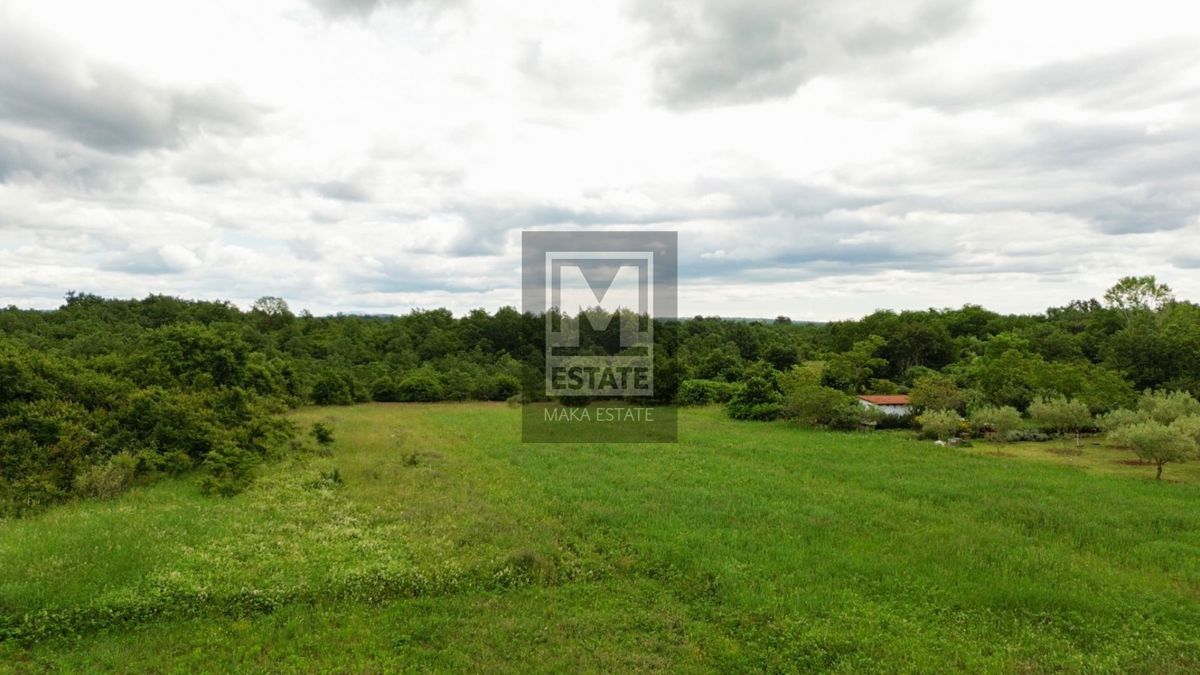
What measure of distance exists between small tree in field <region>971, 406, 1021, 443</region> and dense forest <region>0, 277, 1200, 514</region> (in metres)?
1.89

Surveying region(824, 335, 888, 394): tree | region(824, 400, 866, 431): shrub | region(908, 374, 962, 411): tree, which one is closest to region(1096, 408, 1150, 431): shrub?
region(908, 374, 962, 411): tree

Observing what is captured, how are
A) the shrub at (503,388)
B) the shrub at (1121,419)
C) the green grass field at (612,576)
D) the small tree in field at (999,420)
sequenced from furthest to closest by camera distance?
the shrub at (503,388)
the small tree in field at (999,420)
the shrub at (1121,419)
the green grass field at (612,576)

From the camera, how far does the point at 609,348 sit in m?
52.5

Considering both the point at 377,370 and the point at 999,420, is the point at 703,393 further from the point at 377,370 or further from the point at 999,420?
the point at 377,370

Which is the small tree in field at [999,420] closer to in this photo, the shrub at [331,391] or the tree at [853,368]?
the tree at [853,368]

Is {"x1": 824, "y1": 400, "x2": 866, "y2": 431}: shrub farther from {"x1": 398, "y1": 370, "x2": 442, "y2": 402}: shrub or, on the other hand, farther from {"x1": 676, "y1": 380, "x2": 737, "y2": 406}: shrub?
{"x1": 398, "y1": 370, "x2": 442, "y2": 402}: shrub

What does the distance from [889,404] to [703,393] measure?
40.3 ft

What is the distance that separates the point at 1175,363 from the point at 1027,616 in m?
31.9

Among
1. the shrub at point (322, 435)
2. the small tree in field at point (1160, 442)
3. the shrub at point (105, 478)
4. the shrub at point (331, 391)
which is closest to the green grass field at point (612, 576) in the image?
the shrub at point (105, 478)

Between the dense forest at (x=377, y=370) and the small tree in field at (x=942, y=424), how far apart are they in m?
1.79

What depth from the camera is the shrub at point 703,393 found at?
3944 cm

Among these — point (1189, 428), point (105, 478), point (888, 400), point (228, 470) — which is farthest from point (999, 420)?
point (105, 478)

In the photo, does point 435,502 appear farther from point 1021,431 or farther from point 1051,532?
point 1021,431

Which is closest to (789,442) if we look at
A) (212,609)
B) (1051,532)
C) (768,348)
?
(1051,532)
